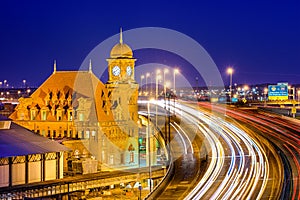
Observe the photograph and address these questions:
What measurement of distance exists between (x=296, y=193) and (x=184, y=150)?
23005 millimetres

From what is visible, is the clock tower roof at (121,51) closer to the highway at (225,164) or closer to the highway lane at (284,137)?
the highway at (225,164)

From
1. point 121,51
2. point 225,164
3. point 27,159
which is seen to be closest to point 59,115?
point 121,51

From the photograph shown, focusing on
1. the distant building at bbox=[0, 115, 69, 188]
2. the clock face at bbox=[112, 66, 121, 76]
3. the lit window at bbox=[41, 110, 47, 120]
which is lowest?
the distant building at bbox=[0, 115, 69, 188]

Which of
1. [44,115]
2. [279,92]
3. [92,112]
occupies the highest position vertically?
[279,92]

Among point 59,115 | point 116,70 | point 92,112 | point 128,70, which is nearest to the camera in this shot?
point 92,112

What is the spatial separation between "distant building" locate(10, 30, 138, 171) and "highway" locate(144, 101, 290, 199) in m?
8.55

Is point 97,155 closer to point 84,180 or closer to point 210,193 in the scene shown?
point 84,180

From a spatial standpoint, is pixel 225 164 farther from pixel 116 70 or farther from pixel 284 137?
pixel 116 70

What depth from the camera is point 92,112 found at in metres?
79.1

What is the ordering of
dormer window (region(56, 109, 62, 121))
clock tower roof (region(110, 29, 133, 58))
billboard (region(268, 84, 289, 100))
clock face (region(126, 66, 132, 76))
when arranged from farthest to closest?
billboard (region(268, 84, 289, 100)) < clock face (region(126, 66, 132, 76)) < clock tower roof (region(110, 29, 133, 58)) < dormer window (region(56, 109, 62, 121))

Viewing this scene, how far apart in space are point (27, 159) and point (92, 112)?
22225mm

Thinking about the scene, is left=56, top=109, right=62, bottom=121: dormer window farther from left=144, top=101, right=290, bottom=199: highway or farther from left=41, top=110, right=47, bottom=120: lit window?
left=144, top=101, right=290, bottom=199: highway

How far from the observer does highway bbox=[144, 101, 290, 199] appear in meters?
39.2

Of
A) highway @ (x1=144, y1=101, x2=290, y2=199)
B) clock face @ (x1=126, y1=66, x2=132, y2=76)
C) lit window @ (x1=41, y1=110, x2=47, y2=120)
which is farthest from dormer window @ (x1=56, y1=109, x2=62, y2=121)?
highway @ (x1=144, y1=101, x2=290, y2=199)
